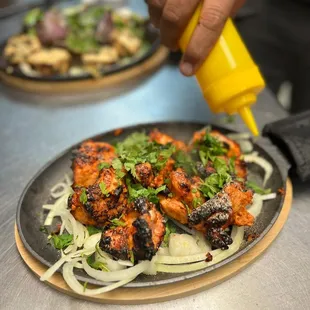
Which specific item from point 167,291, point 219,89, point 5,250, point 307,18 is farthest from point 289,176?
point 307,18

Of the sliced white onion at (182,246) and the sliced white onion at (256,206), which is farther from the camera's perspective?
the sliced white onion at (256,206)

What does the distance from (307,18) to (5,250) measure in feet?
7.09

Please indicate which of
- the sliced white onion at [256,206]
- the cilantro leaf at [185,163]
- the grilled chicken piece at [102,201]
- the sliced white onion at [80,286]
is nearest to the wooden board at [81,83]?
the cilantro leaf at [185,163]

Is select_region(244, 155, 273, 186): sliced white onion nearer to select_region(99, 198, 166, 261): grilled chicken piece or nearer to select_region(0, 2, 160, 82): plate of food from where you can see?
select_region(99, 198, 166, 261): grilled chicken piece

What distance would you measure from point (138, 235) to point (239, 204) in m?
0.33

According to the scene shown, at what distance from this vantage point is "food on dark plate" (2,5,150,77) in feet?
7.91

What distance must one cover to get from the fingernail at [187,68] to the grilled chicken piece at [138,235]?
0.53 m

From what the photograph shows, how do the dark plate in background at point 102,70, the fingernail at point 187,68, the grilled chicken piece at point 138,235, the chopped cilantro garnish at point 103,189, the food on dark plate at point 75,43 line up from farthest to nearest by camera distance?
1. the food on dark plate at point 75,43
2. the dark plate in background at point 102,70
3. the fingernail at point 187,68
4. the chopped cilantro garnish at point 103,189
5. the grilled chicken piece at point 138,235

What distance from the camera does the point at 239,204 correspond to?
4.17 ft

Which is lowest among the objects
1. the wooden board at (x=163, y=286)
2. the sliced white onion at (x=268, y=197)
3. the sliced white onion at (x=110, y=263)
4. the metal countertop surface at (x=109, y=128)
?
the metal countertop surface at (x=109, y=128)

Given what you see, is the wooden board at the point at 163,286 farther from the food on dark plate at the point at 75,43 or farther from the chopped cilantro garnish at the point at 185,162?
the food on dark plate at the point at 75,43

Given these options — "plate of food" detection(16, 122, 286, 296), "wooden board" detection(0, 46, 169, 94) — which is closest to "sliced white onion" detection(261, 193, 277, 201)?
"plate of food" detection(16, 122, 286, 296)

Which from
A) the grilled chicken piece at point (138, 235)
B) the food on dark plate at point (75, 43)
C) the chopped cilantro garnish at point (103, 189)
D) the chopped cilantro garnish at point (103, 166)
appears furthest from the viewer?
the food on dark plate at point (75, 43)

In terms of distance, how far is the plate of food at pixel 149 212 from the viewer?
1.19m
